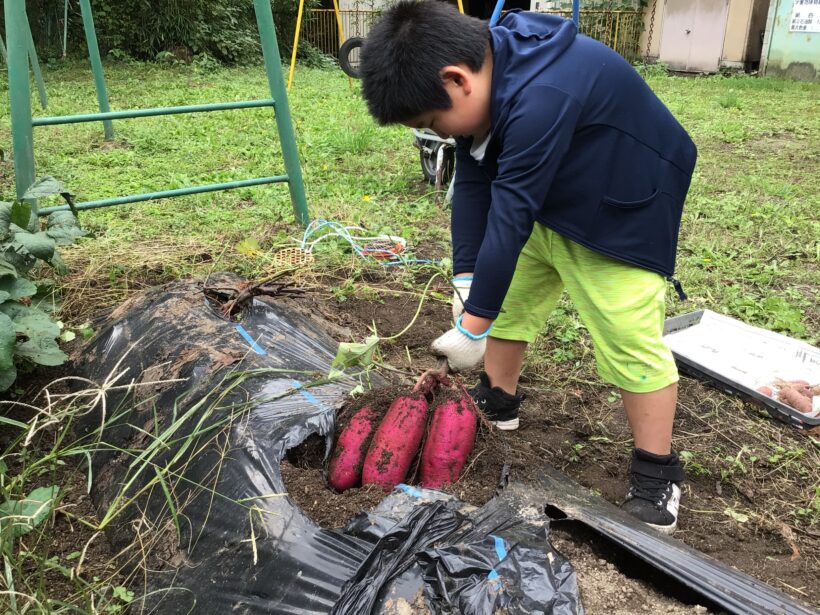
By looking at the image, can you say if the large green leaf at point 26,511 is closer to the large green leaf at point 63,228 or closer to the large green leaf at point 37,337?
the large green leaf at point 37,337

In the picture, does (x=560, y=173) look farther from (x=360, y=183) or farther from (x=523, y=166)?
(x=360, y=183)

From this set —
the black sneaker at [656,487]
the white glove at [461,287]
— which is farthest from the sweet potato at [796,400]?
the white glove at [461,287]

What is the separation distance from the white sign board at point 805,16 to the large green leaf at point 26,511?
12.4 meters

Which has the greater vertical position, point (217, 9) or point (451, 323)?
point (217, 9)

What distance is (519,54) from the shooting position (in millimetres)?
1568

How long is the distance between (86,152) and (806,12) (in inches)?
420

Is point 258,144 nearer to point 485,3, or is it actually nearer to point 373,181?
point 373,181

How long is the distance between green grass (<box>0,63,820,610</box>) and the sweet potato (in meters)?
0.16

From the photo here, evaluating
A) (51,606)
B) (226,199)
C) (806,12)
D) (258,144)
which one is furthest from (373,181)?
(806,12)

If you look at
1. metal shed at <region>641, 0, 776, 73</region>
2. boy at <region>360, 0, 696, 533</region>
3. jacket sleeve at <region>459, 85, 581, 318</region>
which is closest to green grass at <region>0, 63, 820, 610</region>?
boy at <region>360, 0, 696, 533</region>

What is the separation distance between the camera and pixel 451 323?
3014 millimetres

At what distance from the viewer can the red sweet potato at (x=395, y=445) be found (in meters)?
1.60

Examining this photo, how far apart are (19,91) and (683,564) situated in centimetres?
304

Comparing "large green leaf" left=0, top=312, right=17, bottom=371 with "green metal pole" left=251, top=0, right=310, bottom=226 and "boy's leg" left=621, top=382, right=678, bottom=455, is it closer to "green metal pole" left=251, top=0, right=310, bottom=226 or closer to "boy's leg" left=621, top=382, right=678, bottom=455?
"boy's leg" left=621, top=382, right=678, bottom=455
